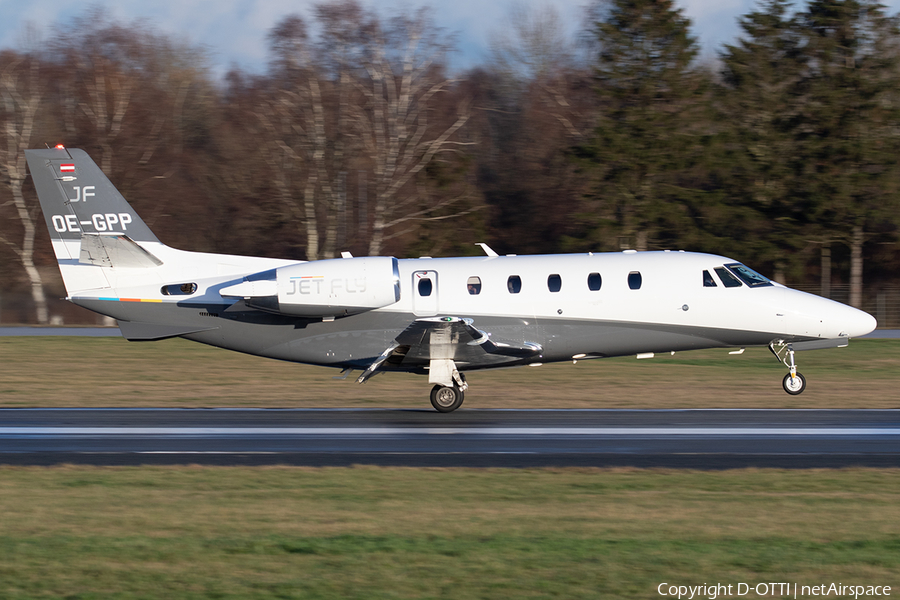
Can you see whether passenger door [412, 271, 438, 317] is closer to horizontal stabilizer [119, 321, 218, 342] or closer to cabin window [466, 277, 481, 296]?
cabin window [466, 277, 481, 296]

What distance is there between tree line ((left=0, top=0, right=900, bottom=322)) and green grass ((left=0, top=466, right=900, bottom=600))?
2651cm

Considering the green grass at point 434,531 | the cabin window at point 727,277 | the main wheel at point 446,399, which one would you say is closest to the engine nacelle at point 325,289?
the main wheel at point 446,399

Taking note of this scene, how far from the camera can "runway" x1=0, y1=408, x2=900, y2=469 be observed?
38.2 feet

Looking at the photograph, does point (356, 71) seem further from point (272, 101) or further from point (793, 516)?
point (793, 516)

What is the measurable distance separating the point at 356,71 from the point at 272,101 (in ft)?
15.0

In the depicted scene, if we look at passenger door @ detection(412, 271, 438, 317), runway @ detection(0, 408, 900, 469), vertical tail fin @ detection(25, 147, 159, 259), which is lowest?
runway @ detection(0, 408, 900, 469)

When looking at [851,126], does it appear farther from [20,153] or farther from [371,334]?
[20,153]

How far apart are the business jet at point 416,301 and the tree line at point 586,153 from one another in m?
19.5

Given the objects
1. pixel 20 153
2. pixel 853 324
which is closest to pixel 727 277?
pixel 853 324

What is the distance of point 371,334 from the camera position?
16562 millimetres

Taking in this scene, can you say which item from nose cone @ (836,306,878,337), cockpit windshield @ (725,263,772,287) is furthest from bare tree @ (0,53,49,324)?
nose cone @ (836,306,878,337)

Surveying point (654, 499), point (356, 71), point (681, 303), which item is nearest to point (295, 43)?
point (356, 71)

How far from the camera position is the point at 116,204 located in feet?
55.9

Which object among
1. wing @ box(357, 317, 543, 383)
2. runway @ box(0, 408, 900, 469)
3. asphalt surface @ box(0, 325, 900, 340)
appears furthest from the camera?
asphalt surface @ box(0, 325, 900, 340)
